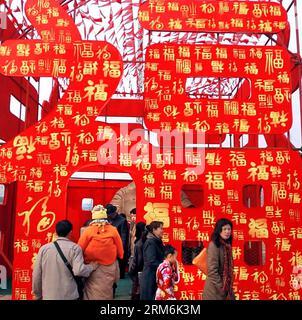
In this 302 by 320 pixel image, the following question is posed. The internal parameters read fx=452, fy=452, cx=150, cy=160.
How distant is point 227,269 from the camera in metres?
4.03

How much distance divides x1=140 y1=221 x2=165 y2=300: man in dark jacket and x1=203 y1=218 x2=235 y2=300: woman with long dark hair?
0.71 metres

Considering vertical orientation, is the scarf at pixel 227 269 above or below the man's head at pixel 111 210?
below

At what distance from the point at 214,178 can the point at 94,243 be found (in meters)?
2.42

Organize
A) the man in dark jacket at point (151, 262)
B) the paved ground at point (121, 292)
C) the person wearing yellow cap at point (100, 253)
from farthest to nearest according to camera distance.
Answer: the paved ground at point (121, 292), the man in dark jacket at point (151, 262), the person wearing yellow cap at point (100, 253)

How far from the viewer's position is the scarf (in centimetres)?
398

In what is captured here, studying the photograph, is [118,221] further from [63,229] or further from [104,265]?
[63,229]

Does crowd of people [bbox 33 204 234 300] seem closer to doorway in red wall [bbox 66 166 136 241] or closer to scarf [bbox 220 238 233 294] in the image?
scarf [bbox 220 238 233 294]

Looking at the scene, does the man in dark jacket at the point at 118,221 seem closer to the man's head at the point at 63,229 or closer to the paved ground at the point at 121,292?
the paved ground at the point at 121,292

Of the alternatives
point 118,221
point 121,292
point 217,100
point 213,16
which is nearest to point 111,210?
point 118,221

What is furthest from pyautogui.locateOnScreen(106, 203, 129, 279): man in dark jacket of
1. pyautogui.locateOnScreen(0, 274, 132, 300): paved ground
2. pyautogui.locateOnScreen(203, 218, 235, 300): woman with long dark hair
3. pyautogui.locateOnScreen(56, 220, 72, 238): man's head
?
pyautogui.locateOnScreen(203, 218, 235, 300): woman with long dark hair

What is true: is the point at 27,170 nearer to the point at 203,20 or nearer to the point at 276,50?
the point at 203,20

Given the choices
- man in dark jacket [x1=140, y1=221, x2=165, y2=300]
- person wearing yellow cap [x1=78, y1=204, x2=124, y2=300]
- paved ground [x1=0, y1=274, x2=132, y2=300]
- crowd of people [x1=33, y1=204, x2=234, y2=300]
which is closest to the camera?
crowd of people [x1=33, y1=204, x2=234, y2=300]

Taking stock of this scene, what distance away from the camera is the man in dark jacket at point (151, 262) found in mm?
4566

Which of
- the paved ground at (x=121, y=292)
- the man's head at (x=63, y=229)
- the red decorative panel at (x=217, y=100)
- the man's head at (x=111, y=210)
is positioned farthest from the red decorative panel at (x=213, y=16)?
the paved ground at (x=121, y=292)
